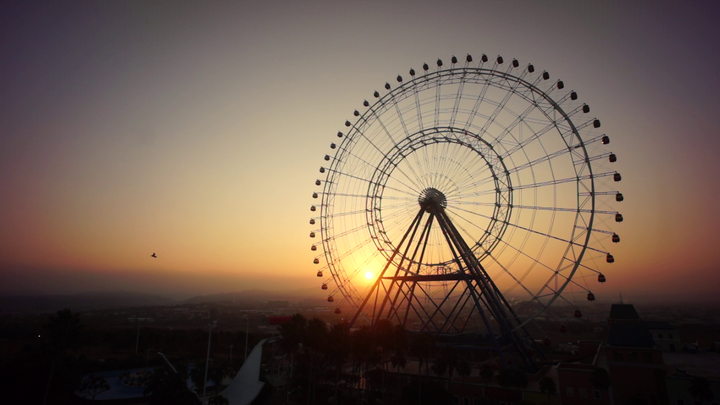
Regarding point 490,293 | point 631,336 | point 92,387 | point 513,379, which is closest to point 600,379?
point 631,336

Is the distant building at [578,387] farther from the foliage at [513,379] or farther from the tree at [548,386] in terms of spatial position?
the foliage at [513,379]

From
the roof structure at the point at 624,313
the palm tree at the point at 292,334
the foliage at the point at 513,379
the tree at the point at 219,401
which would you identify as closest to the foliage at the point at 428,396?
the foliage at the point at 513,379

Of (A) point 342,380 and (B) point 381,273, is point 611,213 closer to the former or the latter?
(B) point 381,273

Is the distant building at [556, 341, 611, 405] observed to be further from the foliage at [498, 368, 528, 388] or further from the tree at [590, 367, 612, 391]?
the foliage at [498, 368, 528, 388]

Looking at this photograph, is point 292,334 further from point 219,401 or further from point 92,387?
point 92,387

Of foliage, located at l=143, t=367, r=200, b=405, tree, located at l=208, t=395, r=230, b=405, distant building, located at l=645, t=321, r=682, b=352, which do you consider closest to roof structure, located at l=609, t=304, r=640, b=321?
distant building, located at l=645, t=321, r=682, b=352

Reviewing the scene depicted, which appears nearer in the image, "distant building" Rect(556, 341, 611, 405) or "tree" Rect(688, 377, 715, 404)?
"tree" Rect(688, 377, 715, 404)

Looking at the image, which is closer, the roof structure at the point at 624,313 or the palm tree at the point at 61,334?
the palm tree at the point at 61,334
